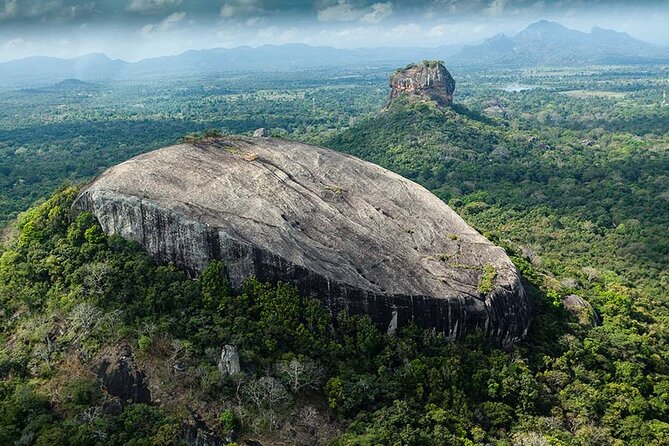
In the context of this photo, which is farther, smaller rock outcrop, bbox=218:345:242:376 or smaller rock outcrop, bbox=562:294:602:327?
smaller rock outcrop, bbox=562:294:602:327

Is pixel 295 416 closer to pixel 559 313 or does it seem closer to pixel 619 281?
pixel 559 313

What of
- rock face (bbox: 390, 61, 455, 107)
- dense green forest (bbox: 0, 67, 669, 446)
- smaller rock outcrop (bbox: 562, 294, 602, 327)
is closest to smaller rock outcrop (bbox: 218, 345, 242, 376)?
dense green forest (bbox: 0, 67, 669, 446)

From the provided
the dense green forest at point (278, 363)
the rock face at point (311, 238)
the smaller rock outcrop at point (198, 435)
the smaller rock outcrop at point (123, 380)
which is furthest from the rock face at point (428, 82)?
the smaller rock outcrop at point (198, 435)

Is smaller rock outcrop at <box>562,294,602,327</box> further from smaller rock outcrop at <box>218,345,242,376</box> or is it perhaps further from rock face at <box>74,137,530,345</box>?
smaller rock outcrop at <box>218,345,242,376</box>

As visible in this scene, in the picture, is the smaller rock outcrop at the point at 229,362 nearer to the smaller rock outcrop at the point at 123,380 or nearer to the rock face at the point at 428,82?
the smaller rock outcrop at the point at 123,380

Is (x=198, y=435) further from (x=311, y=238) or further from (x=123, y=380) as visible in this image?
(x=311, y=238)

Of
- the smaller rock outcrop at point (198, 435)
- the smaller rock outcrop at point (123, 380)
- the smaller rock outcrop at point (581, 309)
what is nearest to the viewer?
the smaller rock outcrop at point (198, 435)
